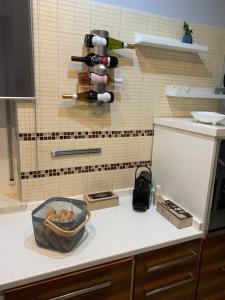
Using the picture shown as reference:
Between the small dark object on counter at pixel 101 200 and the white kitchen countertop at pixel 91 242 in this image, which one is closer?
the white kitchen countertop at pixel 91 242

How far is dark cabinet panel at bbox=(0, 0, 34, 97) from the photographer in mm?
1127

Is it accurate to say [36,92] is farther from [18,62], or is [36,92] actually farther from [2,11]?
[2,11]

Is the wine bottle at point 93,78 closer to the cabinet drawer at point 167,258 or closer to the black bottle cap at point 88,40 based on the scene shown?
the black bottle cap at point 88,40

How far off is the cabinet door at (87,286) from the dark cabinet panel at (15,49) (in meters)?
0.90

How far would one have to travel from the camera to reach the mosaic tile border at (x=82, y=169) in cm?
138

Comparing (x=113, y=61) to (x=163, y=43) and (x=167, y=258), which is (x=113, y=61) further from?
(x=167, y=258)

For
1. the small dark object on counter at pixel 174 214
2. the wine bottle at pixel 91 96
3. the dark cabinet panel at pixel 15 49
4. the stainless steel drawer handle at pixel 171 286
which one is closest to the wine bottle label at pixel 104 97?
the wine bottle at pixel 91 96

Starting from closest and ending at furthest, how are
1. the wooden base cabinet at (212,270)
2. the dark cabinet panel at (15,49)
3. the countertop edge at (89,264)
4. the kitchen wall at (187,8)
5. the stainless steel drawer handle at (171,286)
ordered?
the countertop edge at (89,264) → the dark cabinet panel at (15,49) → the stainless steel drawer handle at (171,286) → the wooden base cabinet at (212,270) → the kitchen wall at (187,8)

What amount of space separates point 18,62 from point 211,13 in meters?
1.42

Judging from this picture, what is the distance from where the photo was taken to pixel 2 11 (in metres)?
1.11

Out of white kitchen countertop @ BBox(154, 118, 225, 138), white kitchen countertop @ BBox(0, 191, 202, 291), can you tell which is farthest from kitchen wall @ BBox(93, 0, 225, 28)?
white kitchen countertop @ BBox(0, 191, 202, 291)

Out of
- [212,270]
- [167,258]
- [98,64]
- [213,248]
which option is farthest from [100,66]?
[212,270]

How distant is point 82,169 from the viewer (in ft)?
4.89

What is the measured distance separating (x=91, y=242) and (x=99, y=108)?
0.77 metres
